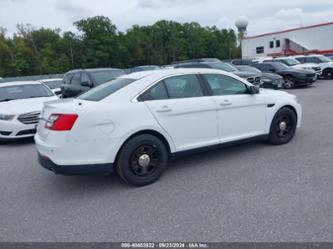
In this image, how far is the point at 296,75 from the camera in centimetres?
1546

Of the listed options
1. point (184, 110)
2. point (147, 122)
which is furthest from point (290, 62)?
point (147, 122)

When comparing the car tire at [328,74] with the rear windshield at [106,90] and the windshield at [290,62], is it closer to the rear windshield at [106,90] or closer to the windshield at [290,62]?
the windshield at [290,62]

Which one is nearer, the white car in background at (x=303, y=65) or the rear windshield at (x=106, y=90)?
the rear windshield at (x=106, y=90)

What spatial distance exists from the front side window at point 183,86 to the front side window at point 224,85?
252 mm

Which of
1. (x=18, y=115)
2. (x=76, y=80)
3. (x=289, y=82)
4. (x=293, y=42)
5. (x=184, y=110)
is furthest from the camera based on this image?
(x=293, y=42)

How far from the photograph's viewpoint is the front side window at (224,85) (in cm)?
488

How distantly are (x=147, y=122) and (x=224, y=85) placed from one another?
1675mm

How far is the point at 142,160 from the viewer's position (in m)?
4.14

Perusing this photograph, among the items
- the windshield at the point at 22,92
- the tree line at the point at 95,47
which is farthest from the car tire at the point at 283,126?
the tree line at the point at 95,47

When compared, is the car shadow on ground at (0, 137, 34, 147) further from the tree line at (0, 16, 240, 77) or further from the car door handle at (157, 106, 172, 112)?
the tree line at (0, 16, 240, 77)

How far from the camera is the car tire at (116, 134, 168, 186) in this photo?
399cm

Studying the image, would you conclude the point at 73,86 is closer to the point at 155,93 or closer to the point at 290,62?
the point at 155,93

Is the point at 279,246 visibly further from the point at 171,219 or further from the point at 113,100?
the point at 113,100

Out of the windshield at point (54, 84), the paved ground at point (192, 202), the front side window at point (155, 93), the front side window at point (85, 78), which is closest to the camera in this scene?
the paved ground at point (192, 202)
